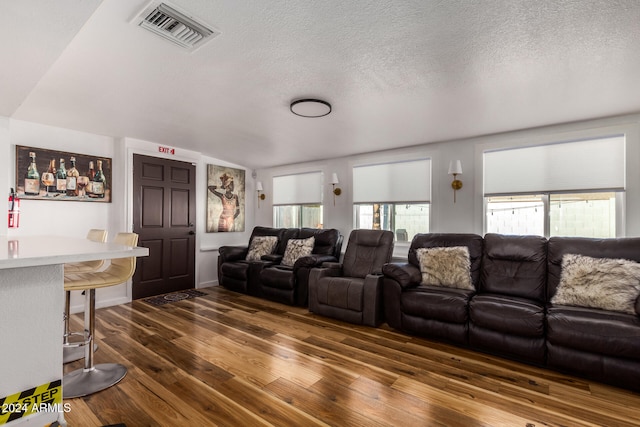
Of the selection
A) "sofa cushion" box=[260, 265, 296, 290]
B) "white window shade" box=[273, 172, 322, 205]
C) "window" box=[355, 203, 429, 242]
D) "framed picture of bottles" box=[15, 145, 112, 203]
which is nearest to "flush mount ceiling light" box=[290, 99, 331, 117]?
"window" box=[355, 203, 429, 242]

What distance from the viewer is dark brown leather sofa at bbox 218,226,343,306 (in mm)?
4152

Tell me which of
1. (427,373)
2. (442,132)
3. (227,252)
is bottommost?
(427,373)

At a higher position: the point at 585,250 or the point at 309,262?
the point at 585,250

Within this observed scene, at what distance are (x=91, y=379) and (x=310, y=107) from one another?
9.19 ft

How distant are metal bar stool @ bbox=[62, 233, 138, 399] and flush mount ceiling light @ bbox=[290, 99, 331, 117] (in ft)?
6.03

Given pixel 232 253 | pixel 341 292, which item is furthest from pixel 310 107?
pixel 232 253

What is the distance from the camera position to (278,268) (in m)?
4.45

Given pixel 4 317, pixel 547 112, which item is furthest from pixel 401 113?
pixel 4 317

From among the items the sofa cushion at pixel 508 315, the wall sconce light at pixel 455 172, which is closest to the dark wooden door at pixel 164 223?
the wall sconce light at pixel 455 172

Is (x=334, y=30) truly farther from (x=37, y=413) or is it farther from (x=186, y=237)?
(x=186, y=237)

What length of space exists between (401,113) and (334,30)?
1.56m

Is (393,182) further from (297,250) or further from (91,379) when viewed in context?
(91,379)

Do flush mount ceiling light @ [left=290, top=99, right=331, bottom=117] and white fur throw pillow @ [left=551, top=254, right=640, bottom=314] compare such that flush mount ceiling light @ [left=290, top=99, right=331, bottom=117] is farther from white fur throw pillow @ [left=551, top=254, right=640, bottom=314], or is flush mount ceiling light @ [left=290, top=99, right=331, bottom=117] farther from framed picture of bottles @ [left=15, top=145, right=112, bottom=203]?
framed picture of bottles @ [left=15, top=145, right=112, bottom=203]

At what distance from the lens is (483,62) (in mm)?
2273
